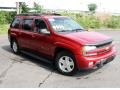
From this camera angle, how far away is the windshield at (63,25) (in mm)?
7855

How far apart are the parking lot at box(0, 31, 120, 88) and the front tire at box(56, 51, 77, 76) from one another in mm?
164

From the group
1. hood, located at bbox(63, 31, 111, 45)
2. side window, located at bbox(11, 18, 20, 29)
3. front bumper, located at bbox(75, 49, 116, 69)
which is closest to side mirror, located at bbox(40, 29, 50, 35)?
hood, located at bbox(63, 31, 111, 45)

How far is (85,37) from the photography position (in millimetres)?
7199

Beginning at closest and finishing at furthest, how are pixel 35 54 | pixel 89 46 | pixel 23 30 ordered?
1. pixel 89 46
2. pixel 35 54
3. pixel 23 30

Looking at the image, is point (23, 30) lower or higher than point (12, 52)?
higher

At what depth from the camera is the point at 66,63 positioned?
729cm

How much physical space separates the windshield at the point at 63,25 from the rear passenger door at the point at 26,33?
101 cm

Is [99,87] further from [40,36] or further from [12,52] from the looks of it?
[12,52]

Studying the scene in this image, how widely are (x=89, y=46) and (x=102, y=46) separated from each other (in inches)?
20.9

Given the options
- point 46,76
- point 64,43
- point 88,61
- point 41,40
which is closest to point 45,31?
point 41,40

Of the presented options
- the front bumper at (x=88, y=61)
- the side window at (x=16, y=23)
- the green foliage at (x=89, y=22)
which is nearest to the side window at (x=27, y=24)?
the side window at (x=16, y=23)

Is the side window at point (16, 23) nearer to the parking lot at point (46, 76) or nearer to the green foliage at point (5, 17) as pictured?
the parking lot at point (46, 76)

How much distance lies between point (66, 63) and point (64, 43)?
602 millimetres

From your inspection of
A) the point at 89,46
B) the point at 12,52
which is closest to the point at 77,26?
the point at 89,46
